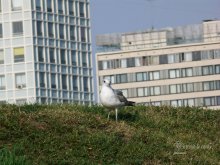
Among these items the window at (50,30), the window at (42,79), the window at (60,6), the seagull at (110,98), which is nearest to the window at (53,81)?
the window at (42,79)

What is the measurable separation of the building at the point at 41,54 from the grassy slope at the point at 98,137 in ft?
508

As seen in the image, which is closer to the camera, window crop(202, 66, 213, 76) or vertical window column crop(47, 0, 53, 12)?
window crop(202, 66, 213, 76)

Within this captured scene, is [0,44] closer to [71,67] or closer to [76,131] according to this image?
[71,67]

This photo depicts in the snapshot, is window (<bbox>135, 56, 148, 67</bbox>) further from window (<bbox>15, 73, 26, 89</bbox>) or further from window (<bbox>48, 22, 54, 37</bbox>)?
window (<bbox>15, 73, 26, 89</bbox>)

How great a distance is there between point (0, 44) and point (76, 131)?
169191 millimetres

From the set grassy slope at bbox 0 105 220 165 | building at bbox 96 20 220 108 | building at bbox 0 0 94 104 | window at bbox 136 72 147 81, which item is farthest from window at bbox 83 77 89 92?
grassy slope at bbox 0 105 220 165

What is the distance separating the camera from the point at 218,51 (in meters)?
191

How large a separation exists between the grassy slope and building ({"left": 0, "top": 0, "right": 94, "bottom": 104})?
15475cm

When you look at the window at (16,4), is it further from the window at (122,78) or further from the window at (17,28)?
the window at (122,78)

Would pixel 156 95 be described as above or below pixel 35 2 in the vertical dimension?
below

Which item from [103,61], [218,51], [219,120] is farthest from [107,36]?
[219,120]

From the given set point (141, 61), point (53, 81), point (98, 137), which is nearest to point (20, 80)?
point (53, 81)

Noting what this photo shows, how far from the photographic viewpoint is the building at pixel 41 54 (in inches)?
7298

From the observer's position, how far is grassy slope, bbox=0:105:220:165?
71.6 ft
